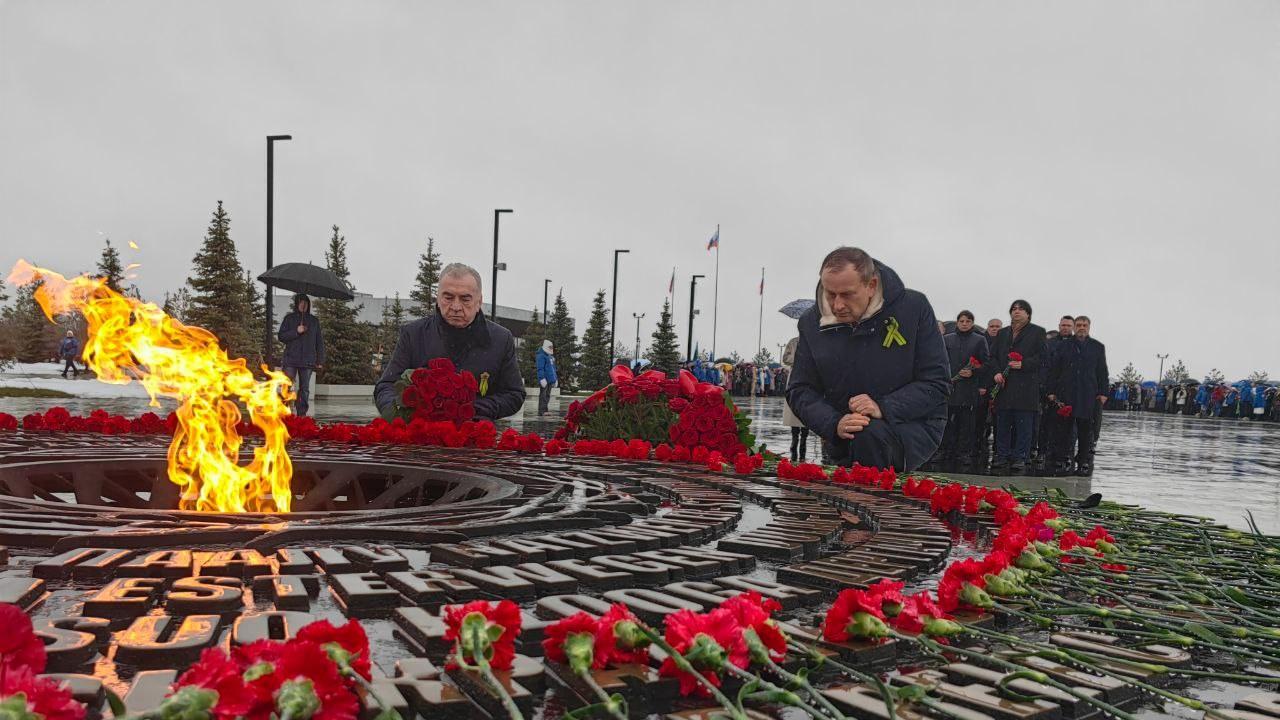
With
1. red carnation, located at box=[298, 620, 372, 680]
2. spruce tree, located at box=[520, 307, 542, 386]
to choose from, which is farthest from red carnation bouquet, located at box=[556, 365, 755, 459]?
spruce tree, located at box=[520, 307, 542, 386]

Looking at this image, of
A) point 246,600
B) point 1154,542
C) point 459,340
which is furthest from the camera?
point 459,340

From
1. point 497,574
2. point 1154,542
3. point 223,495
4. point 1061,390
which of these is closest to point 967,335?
point 1061,390

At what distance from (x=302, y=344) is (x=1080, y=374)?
10061 millimetres

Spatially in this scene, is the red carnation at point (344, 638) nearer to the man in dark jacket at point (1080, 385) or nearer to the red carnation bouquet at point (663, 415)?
the red carnation bouquet at point (663, 415)

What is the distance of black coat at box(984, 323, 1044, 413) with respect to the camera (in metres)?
10.4

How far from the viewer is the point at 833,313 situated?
4.22 m

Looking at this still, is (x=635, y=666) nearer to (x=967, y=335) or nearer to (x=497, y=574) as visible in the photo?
(x=497, y=574)

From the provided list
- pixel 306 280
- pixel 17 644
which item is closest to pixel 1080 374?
pixel 306 280

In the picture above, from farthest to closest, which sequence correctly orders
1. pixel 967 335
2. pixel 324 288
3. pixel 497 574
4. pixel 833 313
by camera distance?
pixel 324 288 → pixel 967 335 → pixel 833 313 → pixel 497 574

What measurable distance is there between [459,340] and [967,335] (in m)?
7.05

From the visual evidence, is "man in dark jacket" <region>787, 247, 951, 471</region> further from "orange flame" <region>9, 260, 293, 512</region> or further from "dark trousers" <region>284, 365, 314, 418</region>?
"dark trousers" <region>284, 365, 314, 418</region>

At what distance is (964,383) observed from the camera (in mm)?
11047

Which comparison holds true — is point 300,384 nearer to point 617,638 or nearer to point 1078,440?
point 1078,440

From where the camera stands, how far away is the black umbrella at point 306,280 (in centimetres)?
1483
